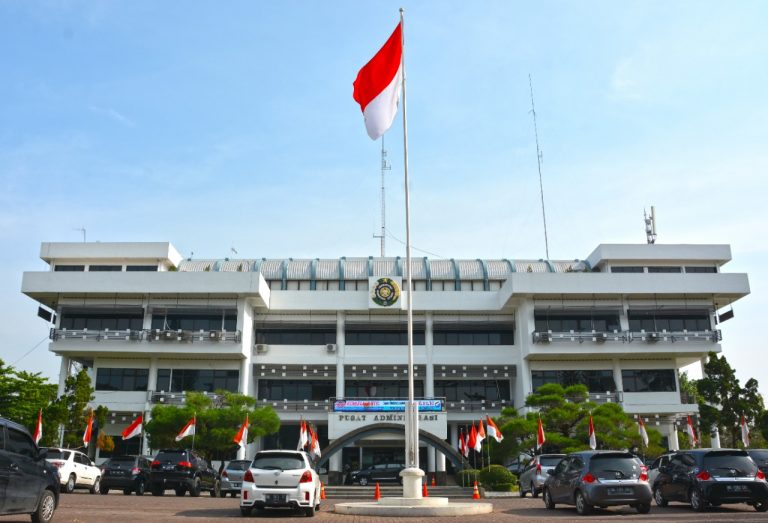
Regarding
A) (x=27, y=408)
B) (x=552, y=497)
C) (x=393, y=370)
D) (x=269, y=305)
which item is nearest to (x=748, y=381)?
(x=393, y=370)

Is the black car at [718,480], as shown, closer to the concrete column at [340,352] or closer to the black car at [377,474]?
the black car at [377,474]

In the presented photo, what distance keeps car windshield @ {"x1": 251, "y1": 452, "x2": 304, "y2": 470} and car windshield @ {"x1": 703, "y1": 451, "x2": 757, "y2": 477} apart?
32.0 feet

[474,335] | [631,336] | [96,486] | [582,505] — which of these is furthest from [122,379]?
[582,505]

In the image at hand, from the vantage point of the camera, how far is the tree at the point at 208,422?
35.5 meters

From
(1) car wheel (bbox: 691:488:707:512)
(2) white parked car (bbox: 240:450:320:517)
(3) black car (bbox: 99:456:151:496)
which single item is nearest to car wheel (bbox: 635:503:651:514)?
(1) car wheel (bbox: 691:488:707:512)

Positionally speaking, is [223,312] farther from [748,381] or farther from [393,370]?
[748,381]

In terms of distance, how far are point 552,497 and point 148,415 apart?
3017 centimetres

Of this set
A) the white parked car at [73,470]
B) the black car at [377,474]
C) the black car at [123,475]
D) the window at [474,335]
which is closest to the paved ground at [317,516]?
the white parked car at [73,470]

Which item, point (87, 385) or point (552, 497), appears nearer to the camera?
point (552, 497)

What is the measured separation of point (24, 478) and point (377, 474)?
93.1 ft

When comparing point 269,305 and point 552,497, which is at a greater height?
point 269,305

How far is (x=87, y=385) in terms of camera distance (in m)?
37.1

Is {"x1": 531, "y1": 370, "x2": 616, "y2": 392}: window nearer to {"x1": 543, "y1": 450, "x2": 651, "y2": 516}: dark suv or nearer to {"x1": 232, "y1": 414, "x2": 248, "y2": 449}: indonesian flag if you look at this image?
{"x1": 232, "y1": 414, "x2": 248, "y2": 449}: indonesian flag

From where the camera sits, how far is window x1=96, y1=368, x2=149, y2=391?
4394 cm
